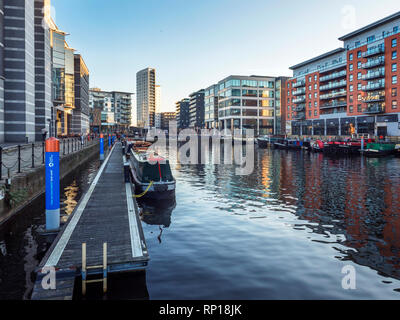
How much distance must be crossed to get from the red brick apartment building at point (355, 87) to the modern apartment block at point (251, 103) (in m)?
18.5

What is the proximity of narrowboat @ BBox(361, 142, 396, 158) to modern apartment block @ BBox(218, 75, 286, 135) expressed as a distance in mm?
68836

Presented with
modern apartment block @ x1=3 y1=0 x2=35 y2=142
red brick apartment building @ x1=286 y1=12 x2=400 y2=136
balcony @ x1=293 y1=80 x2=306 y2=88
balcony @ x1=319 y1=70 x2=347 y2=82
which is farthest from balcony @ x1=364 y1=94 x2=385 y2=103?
modern apartment block @ x1=3 y1=0 x2=35 y2=142

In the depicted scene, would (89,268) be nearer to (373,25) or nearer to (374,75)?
(374,75)

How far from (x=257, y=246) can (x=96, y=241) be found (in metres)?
5.52

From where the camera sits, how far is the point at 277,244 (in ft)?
38.0

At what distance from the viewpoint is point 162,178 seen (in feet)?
64.3

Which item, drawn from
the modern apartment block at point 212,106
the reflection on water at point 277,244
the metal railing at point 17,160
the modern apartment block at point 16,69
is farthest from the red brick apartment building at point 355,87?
the metal railing at point 17,160

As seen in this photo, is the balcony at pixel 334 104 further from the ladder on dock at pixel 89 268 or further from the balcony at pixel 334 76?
the ladder on dock at pixel 89 268

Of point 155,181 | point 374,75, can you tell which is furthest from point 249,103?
point 155,181

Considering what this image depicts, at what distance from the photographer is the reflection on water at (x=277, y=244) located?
27.2 feet

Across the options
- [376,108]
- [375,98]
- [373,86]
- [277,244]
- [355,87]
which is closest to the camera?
[277,244]

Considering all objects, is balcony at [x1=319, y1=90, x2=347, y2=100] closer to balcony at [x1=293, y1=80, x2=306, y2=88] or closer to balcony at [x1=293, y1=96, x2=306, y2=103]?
balcony at [x1=293, y1=96, x2=306, y2=103]

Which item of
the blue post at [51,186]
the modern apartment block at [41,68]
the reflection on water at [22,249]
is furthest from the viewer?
the modern apartment block at [41,68]
